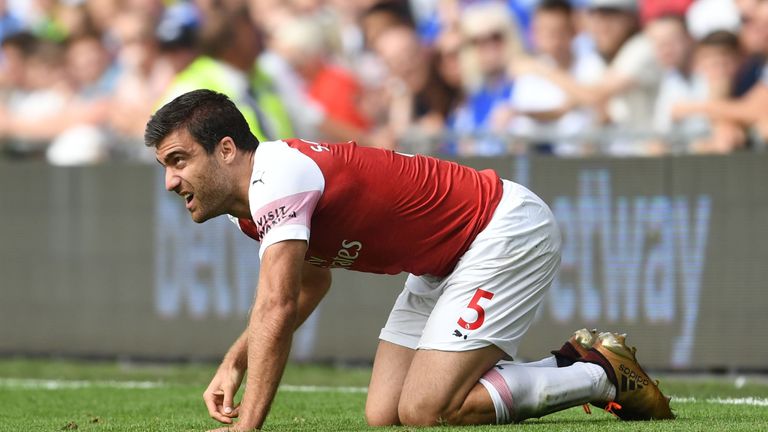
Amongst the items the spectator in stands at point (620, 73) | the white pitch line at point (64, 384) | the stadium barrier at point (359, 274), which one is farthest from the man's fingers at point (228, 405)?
the spectator in stands at point (620, 73)

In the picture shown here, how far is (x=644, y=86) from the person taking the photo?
1203 centimetres

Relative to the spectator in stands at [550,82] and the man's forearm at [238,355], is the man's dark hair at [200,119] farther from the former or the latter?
the spectator in stands at [550,82]

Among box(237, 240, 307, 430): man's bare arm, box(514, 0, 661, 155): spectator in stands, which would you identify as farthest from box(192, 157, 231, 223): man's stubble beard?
box(514, 0, 661, 155): spectator in stands

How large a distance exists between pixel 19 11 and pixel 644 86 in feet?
26.7

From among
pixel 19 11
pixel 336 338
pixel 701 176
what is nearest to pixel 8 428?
pixel 336 338

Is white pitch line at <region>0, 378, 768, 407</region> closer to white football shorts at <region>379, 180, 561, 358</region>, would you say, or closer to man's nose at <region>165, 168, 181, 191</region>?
white football shorts at <region>379, 180, 561, 358</region>

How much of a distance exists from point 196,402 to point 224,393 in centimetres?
257

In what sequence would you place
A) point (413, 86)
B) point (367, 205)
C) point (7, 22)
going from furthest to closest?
point (7, 22) < point (413, 86) < point (367, 205)

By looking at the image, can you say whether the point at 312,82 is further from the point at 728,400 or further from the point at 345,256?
the point at 345,256

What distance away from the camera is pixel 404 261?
6.62 m

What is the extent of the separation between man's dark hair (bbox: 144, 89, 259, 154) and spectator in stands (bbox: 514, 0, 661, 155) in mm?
6250

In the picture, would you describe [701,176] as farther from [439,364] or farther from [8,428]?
[8,428]

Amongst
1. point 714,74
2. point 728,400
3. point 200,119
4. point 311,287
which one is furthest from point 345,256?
point 714,74

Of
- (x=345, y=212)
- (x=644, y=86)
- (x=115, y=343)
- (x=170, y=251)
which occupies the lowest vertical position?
(x=115, y=343)
